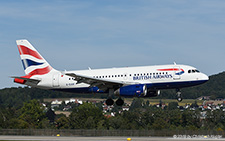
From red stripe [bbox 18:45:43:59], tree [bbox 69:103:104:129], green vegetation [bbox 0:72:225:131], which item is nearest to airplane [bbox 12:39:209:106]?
red stripe [bbox 18:45:43:59]

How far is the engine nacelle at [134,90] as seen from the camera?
210 feet

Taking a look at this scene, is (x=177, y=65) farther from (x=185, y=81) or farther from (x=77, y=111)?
(x=77, y=111)

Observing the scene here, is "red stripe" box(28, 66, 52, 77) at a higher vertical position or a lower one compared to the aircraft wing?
higher

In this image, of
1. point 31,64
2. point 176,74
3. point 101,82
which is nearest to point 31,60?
point 31,64

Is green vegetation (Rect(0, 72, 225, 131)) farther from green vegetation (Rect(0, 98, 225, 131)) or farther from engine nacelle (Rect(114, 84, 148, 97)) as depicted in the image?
engine nacelle (Rect(114, 84, 148, 97))

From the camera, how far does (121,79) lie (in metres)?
66.3

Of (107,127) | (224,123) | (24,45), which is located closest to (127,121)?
(107,127)

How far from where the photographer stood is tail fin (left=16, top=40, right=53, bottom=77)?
7225cm

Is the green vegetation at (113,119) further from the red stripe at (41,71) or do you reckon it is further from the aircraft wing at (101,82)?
the aircraft wing at (101,82)

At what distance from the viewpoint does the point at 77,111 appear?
177375 millimetres

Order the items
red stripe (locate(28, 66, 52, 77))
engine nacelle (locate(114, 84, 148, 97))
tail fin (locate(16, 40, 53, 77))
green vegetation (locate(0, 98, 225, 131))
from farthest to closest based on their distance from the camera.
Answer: green vegetation (locate(0, 98, 225, 131)) → tail fin (locate(16, 40, 53, 77)) → red stripe (locate(28, 66, 52, 77)) → engine nacelle (locate(114, 84, 148, 97))

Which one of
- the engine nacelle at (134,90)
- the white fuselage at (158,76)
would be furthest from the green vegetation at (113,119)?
the engine nacelle at (134,90)

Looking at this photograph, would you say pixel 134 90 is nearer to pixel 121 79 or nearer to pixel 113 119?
pixel 121 79

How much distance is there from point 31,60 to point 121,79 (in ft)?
53.6
